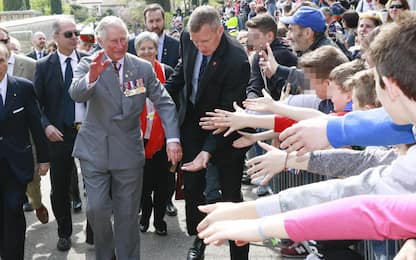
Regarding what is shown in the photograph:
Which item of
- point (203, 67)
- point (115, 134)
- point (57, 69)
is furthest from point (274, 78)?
point (57, 69)

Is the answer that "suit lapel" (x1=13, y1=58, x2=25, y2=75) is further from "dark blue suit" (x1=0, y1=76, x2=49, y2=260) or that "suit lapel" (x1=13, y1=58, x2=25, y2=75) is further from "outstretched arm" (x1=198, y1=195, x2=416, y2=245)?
"outstretched arm" (x1=198, y1=195, x2=416, y2=245)

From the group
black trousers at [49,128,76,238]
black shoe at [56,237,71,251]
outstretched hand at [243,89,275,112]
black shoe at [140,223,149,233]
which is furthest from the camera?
black shoe at [140,223,149,233]

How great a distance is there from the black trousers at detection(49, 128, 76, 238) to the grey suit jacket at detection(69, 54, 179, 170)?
1.09 metres

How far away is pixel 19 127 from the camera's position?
4707 mm

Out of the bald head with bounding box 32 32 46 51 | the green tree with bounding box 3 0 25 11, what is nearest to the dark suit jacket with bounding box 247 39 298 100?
the bald head with bounding box 32 32 46 51

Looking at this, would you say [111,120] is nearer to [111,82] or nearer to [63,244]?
[111,82]

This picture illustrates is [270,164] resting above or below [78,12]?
above

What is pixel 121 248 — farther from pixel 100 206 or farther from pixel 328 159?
pixel 328 159

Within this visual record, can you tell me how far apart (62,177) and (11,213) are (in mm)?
1019

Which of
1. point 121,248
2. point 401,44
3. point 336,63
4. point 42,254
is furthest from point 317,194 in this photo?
point 42,254

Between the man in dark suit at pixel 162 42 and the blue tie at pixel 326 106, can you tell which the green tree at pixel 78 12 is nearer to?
the man in dark suit at pixel 162 42

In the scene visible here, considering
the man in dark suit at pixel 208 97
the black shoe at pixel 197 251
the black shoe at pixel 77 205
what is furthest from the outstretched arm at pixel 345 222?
the black shoe at pixel 77 205

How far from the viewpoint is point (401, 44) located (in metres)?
1.83

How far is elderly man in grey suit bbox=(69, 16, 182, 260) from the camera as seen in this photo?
4434mm
